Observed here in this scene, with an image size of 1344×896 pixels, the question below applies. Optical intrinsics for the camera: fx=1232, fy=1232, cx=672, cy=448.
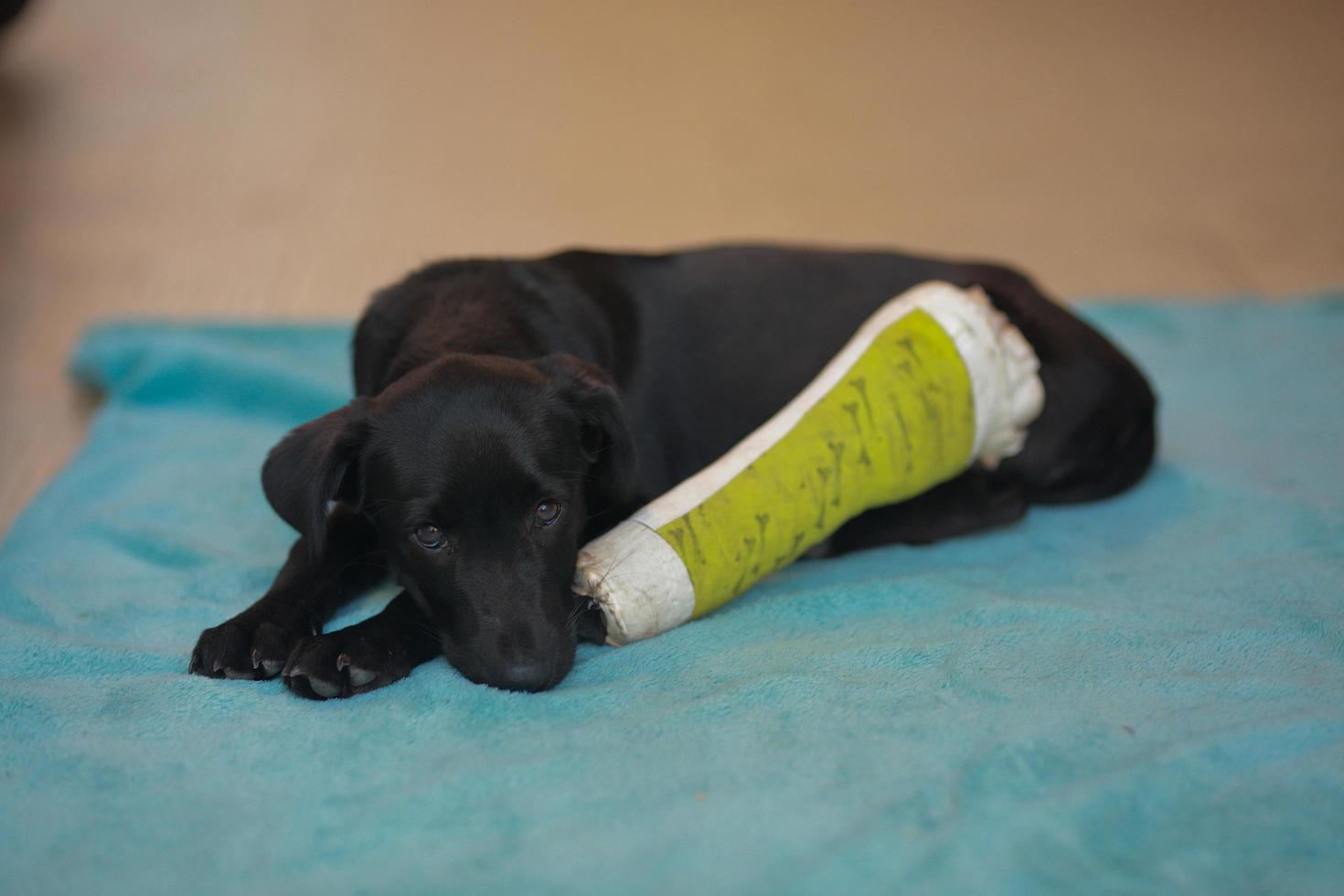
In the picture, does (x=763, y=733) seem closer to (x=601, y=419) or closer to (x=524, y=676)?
(x=524, y=676)

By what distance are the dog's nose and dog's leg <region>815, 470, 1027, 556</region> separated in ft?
3.12

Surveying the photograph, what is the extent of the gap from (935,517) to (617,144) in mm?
3917

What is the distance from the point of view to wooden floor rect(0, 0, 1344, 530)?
15.8ft

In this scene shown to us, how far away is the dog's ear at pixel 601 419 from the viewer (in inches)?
87.7

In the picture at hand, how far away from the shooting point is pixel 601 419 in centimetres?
225

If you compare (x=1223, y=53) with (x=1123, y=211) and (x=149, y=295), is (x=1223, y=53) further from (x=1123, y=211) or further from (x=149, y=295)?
(x=149, y=295)

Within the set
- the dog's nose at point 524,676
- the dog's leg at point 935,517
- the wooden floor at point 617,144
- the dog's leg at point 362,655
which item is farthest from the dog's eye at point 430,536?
the wooden floor at point 617,144

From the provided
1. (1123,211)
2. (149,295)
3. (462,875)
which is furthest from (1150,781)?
(1123,211)

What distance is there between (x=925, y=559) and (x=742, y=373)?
24.6 inches

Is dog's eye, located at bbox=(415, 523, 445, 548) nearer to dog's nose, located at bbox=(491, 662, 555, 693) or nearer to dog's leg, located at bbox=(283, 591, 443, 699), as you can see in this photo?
dog's leg, located at bbox=(283, 591, 443, 699)

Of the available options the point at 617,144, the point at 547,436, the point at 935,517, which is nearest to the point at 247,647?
the point at 547,436

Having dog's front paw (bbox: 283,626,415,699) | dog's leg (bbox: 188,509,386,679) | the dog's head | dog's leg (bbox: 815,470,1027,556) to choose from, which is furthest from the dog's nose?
dog's leg (bbox: 815,470,1027,556)

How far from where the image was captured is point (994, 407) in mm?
2705

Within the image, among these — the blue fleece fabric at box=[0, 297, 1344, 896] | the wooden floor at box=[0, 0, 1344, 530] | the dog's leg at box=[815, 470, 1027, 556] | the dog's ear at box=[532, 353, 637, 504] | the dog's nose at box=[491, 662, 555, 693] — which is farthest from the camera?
the wooden floor at box=[0, 0, 1344, 530]
